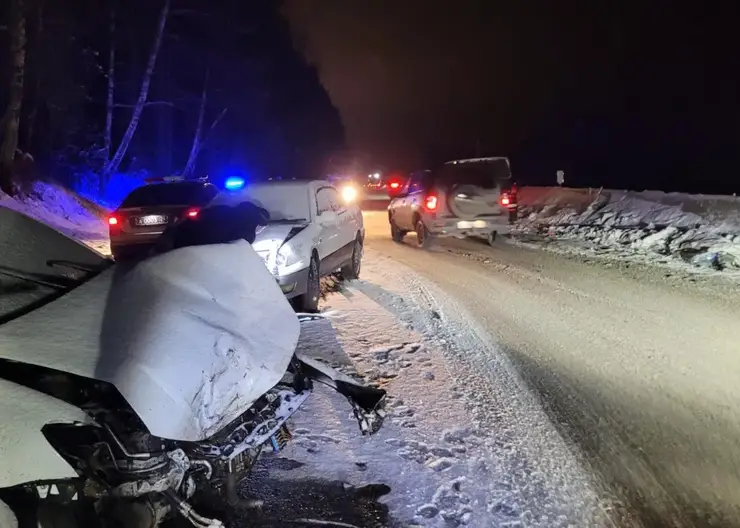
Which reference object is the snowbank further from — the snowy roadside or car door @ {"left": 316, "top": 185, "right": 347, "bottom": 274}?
the snowy roadside

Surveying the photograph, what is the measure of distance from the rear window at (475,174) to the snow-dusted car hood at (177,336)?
445 inches

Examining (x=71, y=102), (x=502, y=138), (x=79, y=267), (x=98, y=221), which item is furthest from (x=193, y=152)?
(x=502, y=138)

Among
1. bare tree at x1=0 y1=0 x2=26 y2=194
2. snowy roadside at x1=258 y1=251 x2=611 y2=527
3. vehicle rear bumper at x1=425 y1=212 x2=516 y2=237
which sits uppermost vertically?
bare tree at x1=0 y1=0 x2=26 y2=194

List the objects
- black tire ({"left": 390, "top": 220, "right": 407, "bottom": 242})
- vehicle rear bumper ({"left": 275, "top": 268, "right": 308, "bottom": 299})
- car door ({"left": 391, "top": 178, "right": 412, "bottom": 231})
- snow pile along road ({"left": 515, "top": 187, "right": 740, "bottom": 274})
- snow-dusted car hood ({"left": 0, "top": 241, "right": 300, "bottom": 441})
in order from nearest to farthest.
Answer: snow-dusted car hood ({"left": 0, "top": 241, "right": 300, "bottom": 441}) < vehicle rear bumper ({"left": 275, "top": 268, "right": 308, "bottom": 299}) < snow pile along road ({"left": 515, "top": 187, "right": 740, "bottom": 274}) < car door ({"left": 391, "top": 178, "right": 412, "bottom": 231}) < black tire ({"left": 390, "top": 220, "right": 407, "bottom": 242})

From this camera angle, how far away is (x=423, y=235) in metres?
16.3

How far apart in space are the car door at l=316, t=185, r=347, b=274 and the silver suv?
472 centimetres

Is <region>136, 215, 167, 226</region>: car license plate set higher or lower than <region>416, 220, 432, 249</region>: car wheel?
higher

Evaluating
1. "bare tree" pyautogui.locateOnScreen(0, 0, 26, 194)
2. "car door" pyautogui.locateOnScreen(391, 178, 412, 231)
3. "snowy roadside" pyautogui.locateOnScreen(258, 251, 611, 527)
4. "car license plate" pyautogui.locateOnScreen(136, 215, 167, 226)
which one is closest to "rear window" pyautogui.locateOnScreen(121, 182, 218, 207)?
"car license plate" pyautogui.locateOnScreen(136, 215, 167, 226)

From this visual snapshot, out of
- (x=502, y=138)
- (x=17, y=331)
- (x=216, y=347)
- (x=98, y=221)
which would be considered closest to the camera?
(x=17, y=331)

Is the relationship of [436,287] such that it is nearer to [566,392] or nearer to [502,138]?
[566,392]

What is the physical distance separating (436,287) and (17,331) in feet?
27.2

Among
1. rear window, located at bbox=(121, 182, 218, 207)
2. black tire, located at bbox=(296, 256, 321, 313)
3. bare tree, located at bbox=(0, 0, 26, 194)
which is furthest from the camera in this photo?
bare tree, located at bbox=(0, 0, 26, 194)

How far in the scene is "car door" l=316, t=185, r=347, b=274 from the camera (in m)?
10.0

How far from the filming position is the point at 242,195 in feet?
33.7
